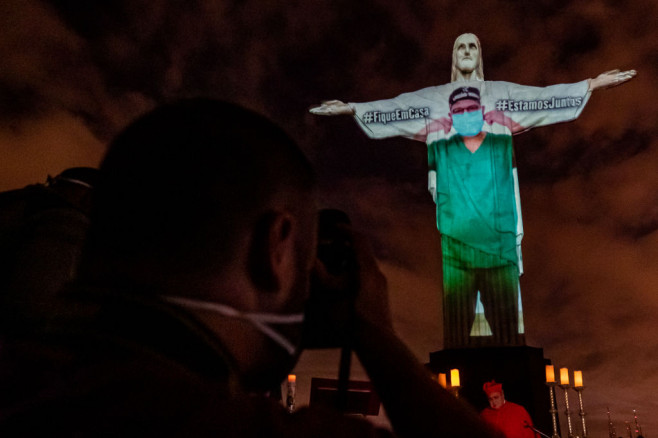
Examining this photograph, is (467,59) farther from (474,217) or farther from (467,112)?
(474,217)

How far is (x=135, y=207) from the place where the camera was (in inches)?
33.2

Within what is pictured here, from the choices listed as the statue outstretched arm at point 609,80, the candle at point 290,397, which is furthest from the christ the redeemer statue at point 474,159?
the candle at point 290,397

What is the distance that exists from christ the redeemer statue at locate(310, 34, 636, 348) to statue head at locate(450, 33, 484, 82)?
22mm

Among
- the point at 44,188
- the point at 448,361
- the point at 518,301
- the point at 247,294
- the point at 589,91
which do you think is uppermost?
the point at 589,91

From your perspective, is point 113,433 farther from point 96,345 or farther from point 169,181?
point 169,181

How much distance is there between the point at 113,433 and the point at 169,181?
380mm

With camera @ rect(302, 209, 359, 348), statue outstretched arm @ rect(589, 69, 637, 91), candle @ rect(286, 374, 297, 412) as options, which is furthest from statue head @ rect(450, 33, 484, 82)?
camera @ rect(302, 209, 359, 348)

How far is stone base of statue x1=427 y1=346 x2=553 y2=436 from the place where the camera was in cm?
898

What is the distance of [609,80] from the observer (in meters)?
10.1

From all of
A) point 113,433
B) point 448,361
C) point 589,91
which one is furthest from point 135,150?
point 589,91

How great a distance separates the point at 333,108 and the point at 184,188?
10937 millimetres

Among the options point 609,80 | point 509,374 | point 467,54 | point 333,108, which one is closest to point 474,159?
point 467,54

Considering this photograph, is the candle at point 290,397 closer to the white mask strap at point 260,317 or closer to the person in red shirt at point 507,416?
the person in red shirt at point 507,416

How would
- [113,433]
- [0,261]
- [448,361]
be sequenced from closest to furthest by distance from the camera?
[113,433] → [0,261] → [448,361]
